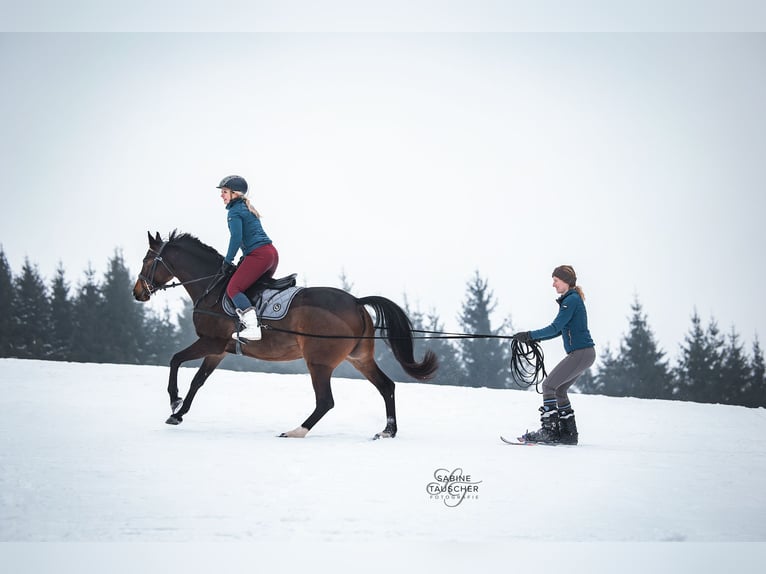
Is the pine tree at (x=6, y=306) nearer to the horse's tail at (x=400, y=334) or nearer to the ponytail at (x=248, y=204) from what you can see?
the ponytail at (x=248, y=204)

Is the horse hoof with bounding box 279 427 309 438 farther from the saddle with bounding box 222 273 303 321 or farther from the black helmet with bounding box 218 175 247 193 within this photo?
the black helmet with bounding box 218 175 247 193

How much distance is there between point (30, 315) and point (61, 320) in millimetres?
1928

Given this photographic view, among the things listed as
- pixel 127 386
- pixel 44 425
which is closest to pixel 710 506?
pixel 44 425

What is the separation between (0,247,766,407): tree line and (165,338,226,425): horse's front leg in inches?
1214

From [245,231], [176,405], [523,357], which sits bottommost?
[176,405]

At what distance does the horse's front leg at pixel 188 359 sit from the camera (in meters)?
8.28

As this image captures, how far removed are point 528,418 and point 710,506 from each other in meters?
5.41

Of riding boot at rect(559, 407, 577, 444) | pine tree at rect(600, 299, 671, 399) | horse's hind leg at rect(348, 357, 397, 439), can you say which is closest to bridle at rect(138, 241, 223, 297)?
horse's hind leg at rect(348, 357, 397, 439)

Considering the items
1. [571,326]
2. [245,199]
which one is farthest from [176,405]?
[571,326]

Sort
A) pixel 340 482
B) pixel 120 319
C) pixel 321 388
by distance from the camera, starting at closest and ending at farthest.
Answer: pixel 340 482, pixel 321 388, pixel 120 319

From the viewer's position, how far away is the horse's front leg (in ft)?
27.2

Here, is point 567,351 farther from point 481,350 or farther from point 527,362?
point 481,350

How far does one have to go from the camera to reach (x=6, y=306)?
40.0 metres

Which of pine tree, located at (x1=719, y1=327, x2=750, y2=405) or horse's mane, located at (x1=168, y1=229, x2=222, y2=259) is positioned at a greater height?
horse's mane, located at (x1=168, y1=229, x2=222, y2=259)
